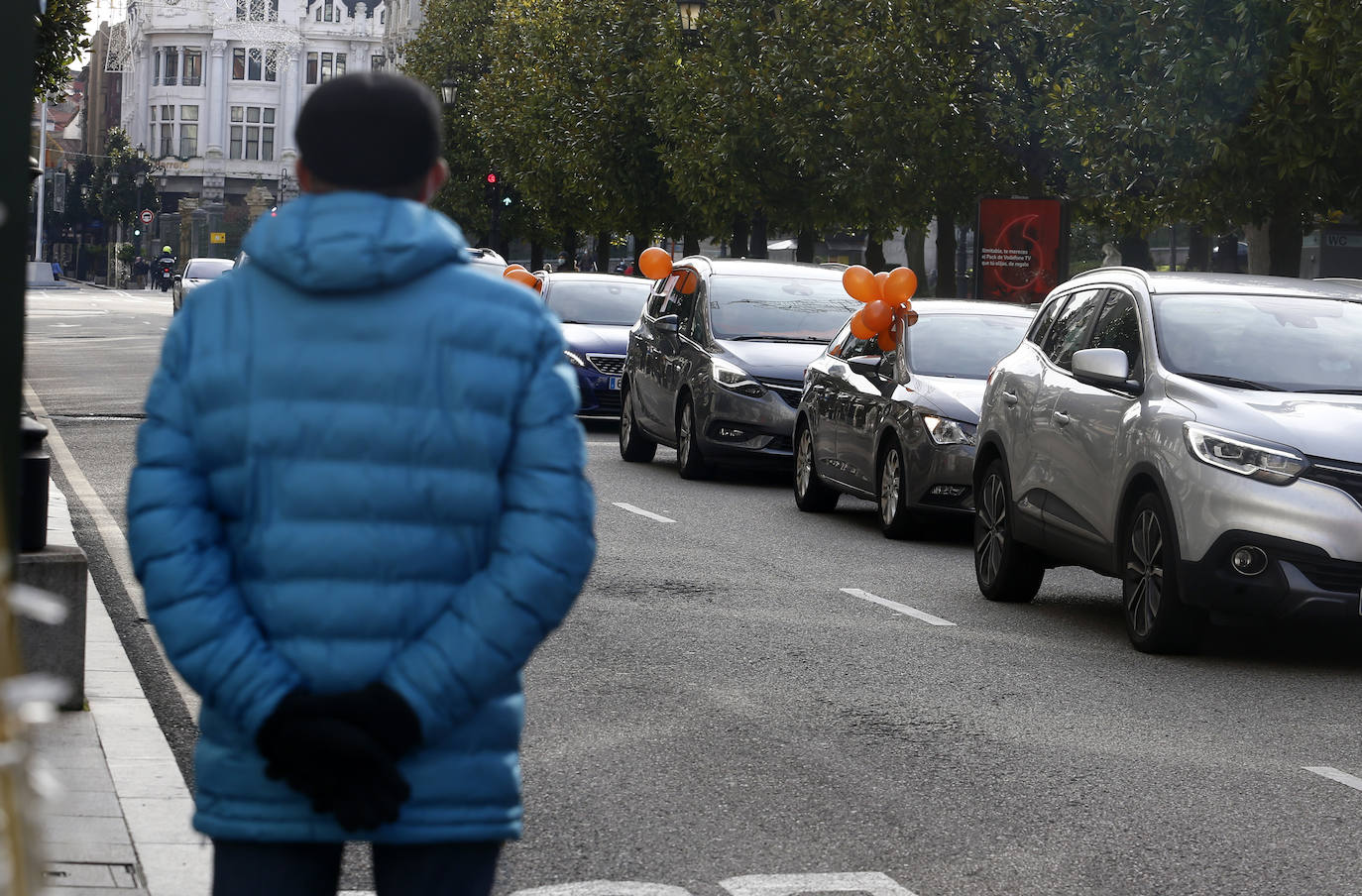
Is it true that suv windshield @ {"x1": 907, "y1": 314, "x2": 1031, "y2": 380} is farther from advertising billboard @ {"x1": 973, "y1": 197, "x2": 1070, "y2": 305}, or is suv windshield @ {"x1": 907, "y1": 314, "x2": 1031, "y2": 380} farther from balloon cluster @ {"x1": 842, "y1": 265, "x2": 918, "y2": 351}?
advertising billboard @ {"x1": 973, "y1": 197, "x2": 1070, "y2": 305}

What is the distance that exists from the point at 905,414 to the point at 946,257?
21.8 metres

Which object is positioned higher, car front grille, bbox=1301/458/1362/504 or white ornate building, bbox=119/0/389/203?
white ornate building, bbox=119/0/389/203

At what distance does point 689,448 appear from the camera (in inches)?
714

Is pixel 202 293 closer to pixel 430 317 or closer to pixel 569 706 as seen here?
pixel 430 317

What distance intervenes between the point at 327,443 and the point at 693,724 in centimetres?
487

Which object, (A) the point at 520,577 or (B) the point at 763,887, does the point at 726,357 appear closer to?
(B) the point at 763,887

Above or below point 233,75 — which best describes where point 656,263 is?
below

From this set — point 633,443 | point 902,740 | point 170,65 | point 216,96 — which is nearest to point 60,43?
point 633,443

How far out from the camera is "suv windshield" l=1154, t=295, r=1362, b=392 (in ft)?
31.5

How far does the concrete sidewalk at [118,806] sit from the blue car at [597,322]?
1519 centimetres

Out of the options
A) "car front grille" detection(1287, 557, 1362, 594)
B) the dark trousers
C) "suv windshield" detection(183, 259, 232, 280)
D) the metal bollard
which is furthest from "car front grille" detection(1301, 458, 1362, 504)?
"suv windshield" detection(183, 259, 232, 280)

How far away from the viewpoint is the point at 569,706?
7.91m

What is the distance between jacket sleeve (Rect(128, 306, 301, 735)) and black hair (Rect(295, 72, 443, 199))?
0.29 m

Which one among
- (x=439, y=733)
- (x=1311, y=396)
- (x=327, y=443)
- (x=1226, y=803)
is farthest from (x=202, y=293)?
(x=1311, y=396)
